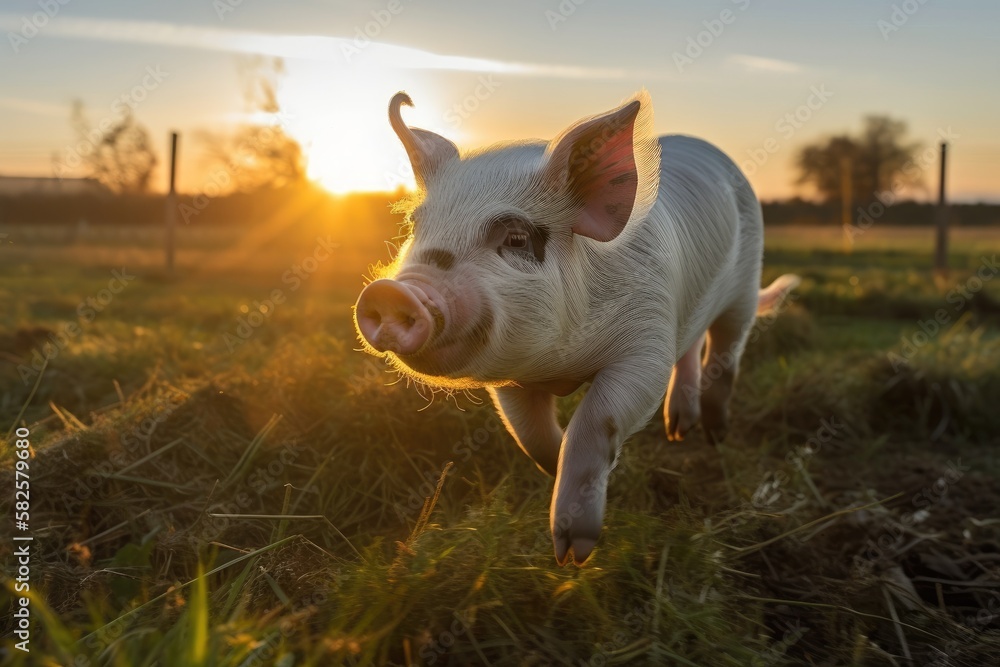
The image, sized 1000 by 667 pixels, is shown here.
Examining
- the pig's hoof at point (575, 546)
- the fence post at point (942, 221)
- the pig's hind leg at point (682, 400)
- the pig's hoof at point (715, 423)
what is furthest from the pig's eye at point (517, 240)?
the fence post at point (942, 221)

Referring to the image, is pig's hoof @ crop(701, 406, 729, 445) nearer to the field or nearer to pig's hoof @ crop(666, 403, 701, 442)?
the field

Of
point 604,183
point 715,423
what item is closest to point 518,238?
→ point 604,183

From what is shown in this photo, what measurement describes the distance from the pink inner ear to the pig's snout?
0.67m

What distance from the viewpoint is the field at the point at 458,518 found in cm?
220

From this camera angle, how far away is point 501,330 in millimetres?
2410

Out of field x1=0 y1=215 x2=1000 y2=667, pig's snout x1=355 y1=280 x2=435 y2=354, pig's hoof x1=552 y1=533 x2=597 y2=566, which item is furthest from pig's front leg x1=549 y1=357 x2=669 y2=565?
pig's snout x1=355 y1=280 x2=435 y2=354

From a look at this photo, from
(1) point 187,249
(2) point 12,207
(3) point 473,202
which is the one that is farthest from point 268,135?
(2) point 12,207

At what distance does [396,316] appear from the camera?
2.20 m

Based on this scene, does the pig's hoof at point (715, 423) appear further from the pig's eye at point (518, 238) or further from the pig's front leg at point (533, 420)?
the pig's eye at point (518, 238)

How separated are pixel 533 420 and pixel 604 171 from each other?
927 mm

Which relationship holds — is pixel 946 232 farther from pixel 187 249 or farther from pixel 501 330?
pixel 187 249

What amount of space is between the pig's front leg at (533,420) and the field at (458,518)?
17cm

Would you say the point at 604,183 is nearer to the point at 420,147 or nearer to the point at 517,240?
the point at 517,240

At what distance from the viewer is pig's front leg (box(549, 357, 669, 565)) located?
2449 mm
